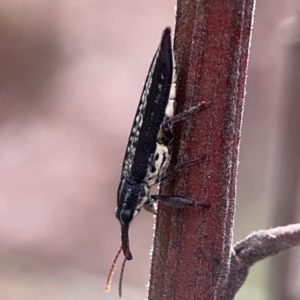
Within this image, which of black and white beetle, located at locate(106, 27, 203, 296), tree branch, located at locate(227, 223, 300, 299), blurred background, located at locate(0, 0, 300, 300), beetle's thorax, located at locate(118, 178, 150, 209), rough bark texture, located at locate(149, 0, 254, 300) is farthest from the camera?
blurred background, located at locate(0, 0, 300, 300)

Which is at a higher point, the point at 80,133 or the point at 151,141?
the point at 80,133

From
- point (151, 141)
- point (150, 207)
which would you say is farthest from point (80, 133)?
point (151, 141)

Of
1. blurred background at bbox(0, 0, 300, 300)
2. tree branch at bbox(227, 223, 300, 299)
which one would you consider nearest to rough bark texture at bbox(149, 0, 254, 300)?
tree branch at bbox(227, 223, 300, 299)

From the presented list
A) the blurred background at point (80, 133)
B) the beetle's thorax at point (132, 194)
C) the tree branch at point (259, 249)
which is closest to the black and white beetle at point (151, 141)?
the beetle's thorax at point (132, 194)

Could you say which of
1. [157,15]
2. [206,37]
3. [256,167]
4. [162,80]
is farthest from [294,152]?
[157,15]

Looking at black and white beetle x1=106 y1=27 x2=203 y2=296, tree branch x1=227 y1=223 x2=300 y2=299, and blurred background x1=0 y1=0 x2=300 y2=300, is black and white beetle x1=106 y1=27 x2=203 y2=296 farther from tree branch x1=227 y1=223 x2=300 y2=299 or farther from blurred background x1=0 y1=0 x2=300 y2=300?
blurred background x1=0 y1=0 x2=300 y2=300

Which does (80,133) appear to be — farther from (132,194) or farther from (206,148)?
(206,148)
